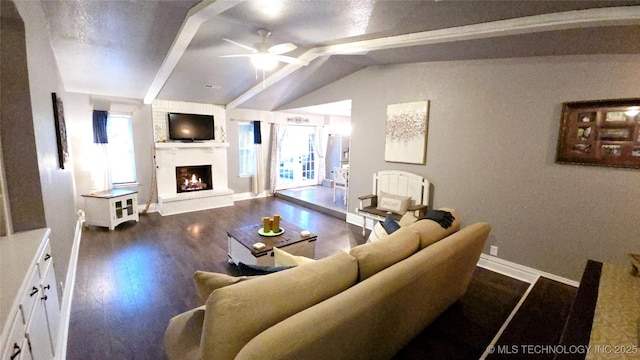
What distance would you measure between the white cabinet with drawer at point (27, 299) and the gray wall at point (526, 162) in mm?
4087

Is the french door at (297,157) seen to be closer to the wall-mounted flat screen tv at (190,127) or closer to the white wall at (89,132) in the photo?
the wall-mounted flat screen tv at (190,127)

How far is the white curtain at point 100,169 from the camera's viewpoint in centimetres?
509

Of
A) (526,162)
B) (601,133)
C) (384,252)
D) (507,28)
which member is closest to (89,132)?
(384,252)

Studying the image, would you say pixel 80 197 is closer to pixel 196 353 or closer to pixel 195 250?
pixel 195 250

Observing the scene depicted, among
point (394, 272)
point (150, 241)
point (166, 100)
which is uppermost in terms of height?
point (166, 100)

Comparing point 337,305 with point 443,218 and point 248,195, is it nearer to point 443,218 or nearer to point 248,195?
point 443,218

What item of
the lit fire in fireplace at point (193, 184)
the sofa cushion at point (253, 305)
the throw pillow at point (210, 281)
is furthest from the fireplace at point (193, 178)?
the sofa cushion at point (253, 305)

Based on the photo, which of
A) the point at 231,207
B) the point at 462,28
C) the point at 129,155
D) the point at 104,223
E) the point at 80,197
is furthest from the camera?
the point at 231,207

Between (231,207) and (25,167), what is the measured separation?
4.58 m

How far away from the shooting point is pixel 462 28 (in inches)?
108

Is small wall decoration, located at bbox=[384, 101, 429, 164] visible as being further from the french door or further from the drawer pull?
the drawer pull

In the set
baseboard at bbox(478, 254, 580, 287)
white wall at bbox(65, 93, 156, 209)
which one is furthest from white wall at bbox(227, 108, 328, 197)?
baseboard at bbox(478, 254, 580, 287)

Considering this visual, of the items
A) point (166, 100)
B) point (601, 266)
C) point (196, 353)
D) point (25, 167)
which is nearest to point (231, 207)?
point (166, 100)

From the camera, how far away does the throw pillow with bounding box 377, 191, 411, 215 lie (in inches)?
164
